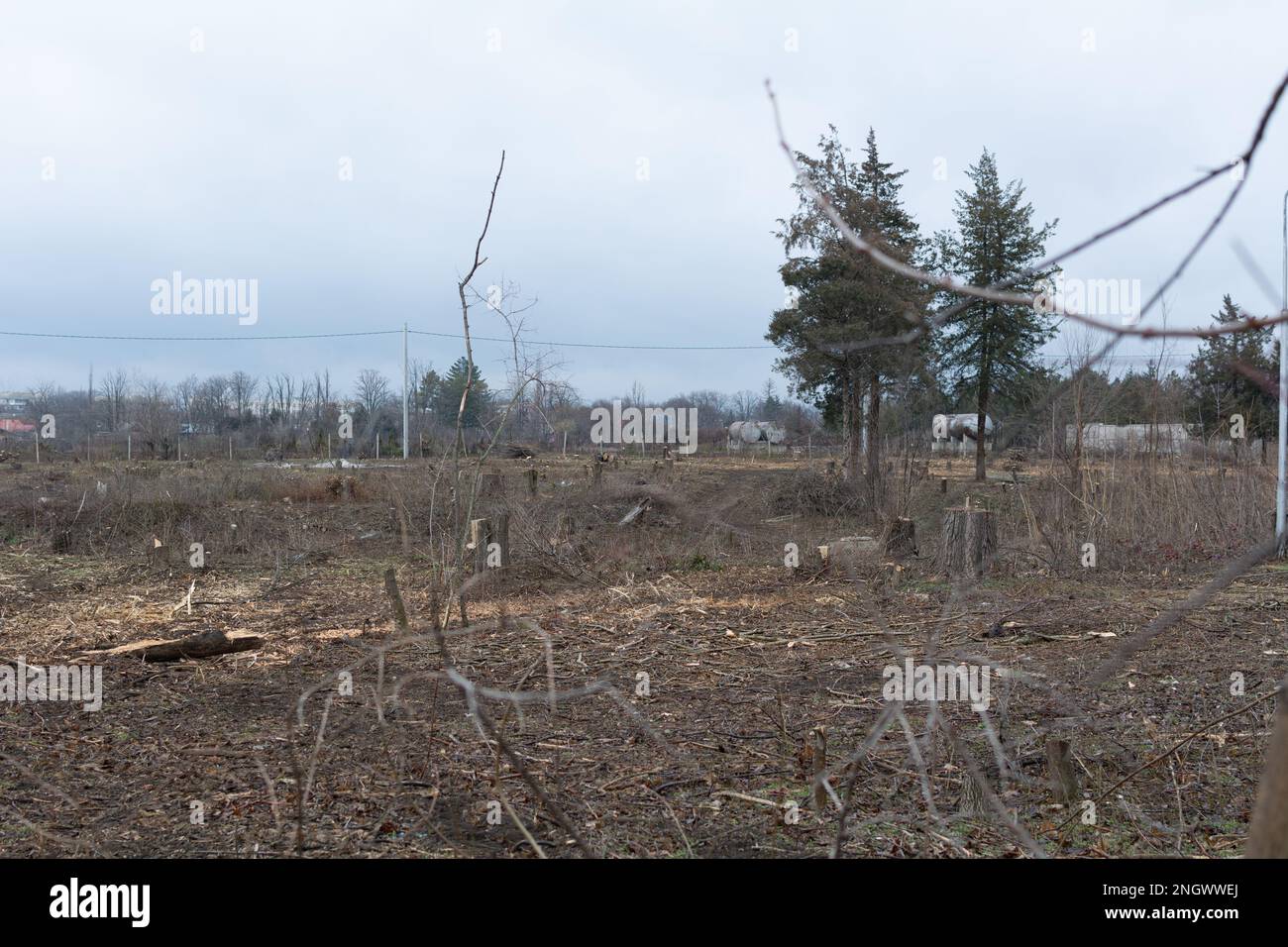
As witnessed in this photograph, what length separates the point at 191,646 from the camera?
24.6 feet

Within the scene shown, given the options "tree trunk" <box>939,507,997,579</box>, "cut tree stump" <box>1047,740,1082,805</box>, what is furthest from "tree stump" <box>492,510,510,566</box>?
"cut tree stump" <box>1047,740,1082,805</box>

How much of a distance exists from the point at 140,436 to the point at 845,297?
83.1ft

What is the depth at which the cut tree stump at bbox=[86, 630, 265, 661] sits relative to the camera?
290 inches

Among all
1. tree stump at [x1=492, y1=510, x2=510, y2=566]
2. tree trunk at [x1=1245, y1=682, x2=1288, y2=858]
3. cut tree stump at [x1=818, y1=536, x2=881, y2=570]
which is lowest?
cut tree stump at [x1=818, y1=536, x2=881, y2=570]

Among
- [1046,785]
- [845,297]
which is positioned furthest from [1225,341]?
[845,297]

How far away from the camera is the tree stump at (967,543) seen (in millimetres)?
11250

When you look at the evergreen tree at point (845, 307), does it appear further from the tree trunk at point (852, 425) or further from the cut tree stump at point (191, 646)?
the cut tree stump at point (191, 646)

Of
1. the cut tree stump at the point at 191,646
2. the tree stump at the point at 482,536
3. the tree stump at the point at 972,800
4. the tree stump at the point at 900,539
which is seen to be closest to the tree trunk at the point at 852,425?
the tree stump at the point at 900,539

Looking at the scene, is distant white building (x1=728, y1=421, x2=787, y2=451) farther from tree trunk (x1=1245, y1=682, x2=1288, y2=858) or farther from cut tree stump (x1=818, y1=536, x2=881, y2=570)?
tree trunk (x1=1245, y1=682, x2=1288, y2=858)

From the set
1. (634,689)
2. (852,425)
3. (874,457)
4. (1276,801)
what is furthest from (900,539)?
(1276,801)

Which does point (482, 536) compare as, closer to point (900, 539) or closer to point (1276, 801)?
point (900, 539)

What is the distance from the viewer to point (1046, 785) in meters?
4.42
